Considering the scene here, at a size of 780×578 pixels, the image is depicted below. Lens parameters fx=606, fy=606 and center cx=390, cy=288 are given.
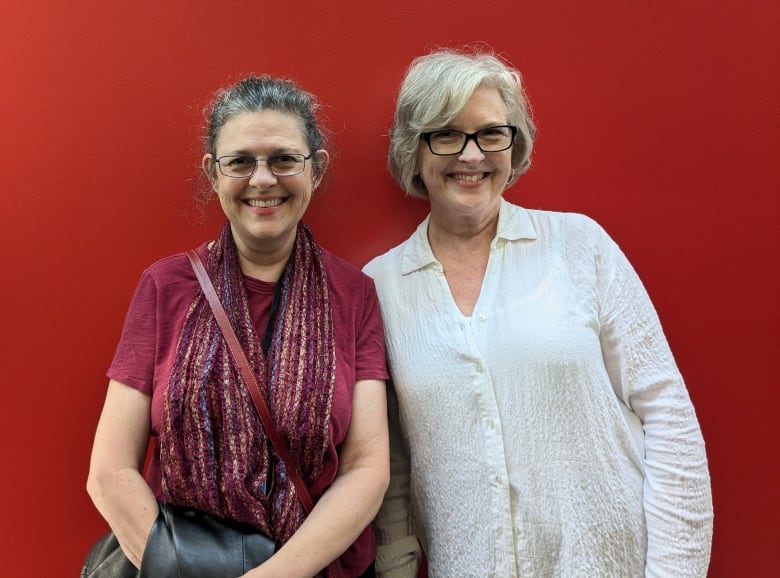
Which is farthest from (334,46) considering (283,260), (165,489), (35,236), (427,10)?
(165,489)

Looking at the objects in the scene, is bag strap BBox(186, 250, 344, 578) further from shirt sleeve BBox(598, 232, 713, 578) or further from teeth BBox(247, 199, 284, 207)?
shirt sleeve BBox(598, 232, 713, 578)

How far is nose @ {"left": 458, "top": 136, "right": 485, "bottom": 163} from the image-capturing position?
158 cm

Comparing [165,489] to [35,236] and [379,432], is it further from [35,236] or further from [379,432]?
[35,236]

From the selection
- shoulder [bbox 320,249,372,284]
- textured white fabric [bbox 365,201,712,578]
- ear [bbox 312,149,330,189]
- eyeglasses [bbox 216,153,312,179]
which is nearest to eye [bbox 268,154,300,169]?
eyeglasses [bbox 216,153,312,179]

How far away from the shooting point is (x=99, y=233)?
6.17 ft

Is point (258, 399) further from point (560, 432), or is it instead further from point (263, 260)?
point (560, 432)

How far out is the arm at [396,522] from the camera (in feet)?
5.54

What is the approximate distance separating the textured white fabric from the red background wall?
50 cm

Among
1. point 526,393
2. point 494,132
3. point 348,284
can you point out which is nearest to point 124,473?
point 348,284

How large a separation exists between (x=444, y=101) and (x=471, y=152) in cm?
15

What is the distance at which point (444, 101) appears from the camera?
62.7 inches

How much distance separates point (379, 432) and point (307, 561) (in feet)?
1.10

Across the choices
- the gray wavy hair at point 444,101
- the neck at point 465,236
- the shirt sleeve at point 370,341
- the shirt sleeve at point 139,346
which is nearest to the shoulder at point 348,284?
the shirt sleeve at point 370,341

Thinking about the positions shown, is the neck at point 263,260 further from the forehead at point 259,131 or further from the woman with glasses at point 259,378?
the forehead at point 259,131
